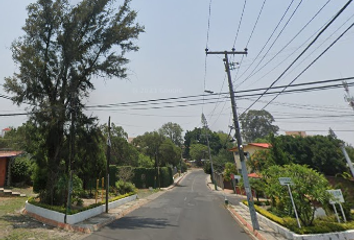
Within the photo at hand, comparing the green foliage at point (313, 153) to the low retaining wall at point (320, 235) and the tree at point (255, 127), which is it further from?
the tree at point (255, 127)

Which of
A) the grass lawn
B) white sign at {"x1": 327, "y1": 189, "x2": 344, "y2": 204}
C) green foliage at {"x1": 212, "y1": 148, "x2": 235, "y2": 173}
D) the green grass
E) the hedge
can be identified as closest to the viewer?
the grass lawn

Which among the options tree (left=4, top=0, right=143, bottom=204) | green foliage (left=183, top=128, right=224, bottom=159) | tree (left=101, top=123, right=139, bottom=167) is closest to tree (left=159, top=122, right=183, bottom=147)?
green foliage (left=183, top=128, right=224, bottom=159)

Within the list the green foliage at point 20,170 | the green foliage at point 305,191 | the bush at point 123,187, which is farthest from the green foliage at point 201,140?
the green foliage at point 305,191

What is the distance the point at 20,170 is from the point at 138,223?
20.5 metres

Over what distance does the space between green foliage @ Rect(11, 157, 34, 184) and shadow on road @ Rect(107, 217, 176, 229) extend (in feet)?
59.0

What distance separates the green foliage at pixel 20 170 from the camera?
83.3ft

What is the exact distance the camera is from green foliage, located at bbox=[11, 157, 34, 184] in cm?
2538

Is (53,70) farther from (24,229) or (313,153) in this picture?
(313,153)

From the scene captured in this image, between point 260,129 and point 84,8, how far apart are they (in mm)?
98292

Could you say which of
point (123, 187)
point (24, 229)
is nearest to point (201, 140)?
point (123, 187)

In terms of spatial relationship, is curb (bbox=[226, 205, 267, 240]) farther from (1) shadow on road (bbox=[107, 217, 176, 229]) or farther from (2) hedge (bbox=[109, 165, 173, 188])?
(2) hedge (bbox=[109, 165, 173, 188])

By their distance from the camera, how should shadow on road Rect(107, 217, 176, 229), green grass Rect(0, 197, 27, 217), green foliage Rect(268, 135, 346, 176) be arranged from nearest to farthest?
shadow on road Rect(107, 217, 176, 229) < green grass Rect(0, 197, 27, 217) < green foliage Rect(268, 135, 346, 176)

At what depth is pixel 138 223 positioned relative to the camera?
14.2 meters

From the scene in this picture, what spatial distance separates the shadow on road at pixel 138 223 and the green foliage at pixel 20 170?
18.0 meters
